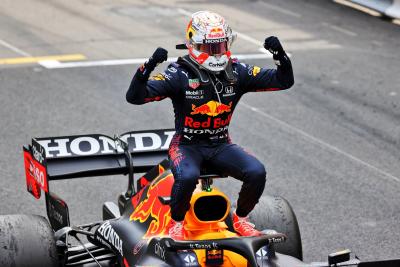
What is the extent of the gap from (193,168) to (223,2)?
1355 centimetres

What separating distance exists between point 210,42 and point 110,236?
1859 millimetres

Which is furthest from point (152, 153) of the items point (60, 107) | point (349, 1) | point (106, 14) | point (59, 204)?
point (349, 1)

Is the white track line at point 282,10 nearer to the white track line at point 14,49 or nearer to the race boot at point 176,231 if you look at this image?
the white track line at point 14,49

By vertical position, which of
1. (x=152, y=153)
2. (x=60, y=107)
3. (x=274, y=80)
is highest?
(x=274, y=80)

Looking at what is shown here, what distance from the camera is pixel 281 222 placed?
32.2ft

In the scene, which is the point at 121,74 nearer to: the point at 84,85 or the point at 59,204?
the point at 84,85

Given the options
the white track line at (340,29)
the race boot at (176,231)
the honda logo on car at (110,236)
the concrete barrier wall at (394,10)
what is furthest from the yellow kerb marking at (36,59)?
the race boot at (176,231)

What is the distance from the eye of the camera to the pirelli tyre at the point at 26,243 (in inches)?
362

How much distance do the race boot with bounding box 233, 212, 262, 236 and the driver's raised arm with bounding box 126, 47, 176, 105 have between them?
113 cm

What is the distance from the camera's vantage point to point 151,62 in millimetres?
8766

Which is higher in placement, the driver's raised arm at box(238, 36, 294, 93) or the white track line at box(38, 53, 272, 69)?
the driver's raised arm at box(238, 36, 294, 93)

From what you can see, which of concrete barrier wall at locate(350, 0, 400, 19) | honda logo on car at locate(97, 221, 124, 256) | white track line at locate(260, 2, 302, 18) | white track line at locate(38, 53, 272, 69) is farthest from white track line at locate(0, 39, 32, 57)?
honda logo on car at locate(97, 221, 124, 256)

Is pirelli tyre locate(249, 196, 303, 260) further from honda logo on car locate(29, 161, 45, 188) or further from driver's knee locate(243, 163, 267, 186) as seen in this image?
honda logo on car locate(29, 161, 45, 188)

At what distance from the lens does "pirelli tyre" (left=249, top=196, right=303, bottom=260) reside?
9719mm
